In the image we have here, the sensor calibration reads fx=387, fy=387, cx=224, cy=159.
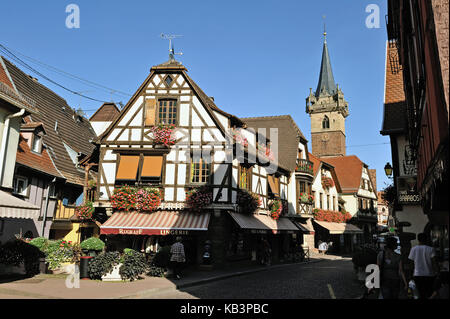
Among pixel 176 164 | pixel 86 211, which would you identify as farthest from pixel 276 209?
pixel 86 211

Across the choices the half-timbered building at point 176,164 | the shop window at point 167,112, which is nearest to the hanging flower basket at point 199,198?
the half-timbered building at point 176,164

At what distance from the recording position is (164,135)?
19.7 metres

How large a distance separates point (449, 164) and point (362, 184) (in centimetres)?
4460

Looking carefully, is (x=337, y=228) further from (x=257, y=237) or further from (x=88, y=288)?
(x=88, y=288)

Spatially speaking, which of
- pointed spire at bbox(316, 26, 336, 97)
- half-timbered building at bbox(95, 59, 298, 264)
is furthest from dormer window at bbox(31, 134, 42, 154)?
pointed spire at bbox(316, 26, 336, 97)

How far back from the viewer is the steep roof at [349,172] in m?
45.3

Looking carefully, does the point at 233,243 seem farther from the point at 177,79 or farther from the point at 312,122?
the point at 312,122

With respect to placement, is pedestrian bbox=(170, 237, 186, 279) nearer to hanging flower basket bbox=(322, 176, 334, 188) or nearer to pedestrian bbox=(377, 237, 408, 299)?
pedestrian bbox=(377, 237, 408, 299)

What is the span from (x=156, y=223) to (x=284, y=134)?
54.5 feet

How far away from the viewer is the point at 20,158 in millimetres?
18547

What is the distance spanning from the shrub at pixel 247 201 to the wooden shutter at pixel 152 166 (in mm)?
4333

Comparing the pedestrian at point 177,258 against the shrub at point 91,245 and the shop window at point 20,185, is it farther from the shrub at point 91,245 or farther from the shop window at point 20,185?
the shop window at point 20,185
